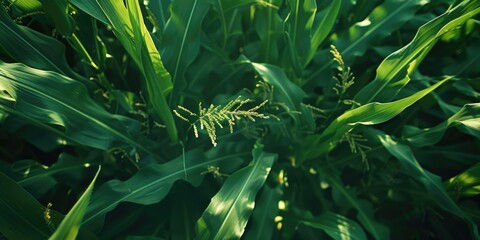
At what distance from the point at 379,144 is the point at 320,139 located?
14 cm

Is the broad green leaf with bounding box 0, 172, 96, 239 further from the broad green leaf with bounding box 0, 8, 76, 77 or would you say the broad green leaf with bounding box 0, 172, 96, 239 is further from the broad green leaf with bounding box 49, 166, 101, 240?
the broad green leaf with bounding box 0, 8, 76, 77

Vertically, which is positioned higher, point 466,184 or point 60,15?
point 60,15

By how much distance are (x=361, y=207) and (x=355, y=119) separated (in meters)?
0.26

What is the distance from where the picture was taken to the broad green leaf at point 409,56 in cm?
79

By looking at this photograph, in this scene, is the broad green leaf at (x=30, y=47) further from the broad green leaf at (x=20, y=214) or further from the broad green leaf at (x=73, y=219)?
the broad green leaf at (x=73, y=219)

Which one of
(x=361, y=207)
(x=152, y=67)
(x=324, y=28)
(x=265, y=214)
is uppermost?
(x=152, y=67)

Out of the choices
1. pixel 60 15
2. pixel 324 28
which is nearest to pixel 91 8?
pixel 60 15

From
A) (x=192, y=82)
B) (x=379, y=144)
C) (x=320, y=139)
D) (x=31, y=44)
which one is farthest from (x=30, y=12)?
(x=379, y=144)

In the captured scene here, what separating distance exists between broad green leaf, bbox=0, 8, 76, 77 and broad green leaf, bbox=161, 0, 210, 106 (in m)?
0.21

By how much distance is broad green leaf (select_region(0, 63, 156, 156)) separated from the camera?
74 centimetres

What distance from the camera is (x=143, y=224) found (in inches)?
38.0

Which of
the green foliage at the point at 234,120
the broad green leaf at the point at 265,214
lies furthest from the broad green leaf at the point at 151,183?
the broad green leaf at the point at 265,214

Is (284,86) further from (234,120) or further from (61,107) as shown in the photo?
(61,107)

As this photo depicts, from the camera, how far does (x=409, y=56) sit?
81 cm
